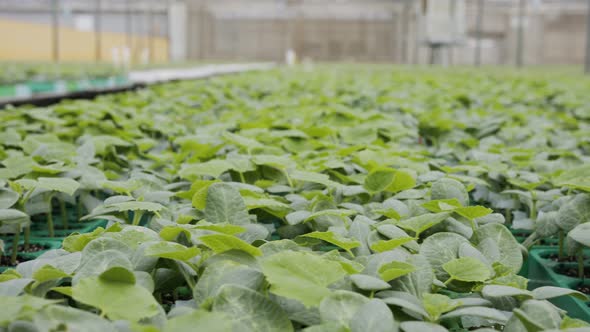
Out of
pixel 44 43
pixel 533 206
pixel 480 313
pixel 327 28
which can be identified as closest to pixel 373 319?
pixel 480 313

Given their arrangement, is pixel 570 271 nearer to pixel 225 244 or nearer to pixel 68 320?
pixel 225 244

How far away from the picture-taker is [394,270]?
0.89 meters

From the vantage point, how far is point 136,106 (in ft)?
12.8

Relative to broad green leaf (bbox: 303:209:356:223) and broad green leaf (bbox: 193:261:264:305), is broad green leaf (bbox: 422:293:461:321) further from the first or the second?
broad green leaf (bbox: 303:209:356:223)

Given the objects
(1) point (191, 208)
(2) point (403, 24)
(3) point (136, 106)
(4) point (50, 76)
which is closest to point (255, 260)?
(1) point (191, 208)

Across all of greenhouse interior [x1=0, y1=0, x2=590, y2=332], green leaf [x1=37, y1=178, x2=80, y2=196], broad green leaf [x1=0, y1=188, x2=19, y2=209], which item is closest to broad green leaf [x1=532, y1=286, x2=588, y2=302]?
greenhouse interior [x1=0, y1=0, x2=590, y2=332]

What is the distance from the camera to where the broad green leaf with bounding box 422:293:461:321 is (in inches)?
33.0

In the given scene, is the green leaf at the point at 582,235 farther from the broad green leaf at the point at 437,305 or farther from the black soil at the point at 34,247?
the black soil at the point at 34,247

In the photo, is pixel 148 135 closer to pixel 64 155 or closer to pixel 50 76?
pixel 64 155

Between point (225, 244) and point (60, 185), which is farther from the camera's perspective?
point (60, 185)

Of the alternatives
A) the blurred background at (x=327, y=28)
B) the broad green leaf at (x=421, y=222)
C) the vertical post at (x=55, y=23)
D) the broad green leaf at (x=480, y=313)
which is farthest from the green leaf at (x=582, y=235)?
the blurred background at (x=327, y=28)

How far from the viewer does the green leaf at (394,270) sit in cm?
89

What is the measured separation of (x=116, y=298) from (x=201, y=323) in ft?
0.50

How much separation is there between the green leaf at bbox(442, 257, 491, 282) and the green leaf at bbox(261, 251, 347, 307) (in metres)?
0.21
